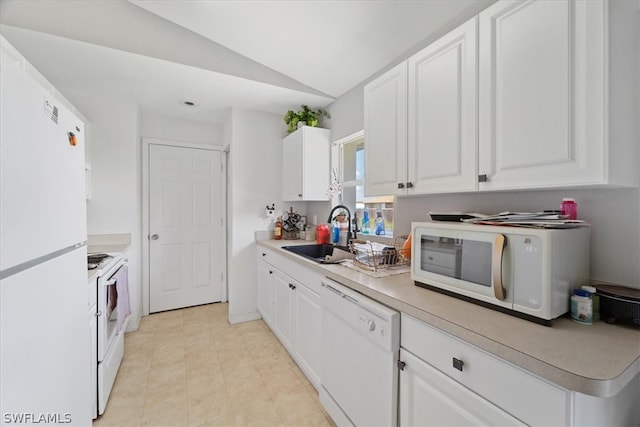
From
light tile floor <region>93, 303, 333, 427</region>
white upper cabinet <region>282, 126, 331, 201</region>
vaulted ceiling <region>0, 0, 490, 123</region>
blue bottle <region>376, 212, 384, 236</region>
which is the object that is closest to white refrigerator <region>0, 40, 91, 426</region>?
light tile floor <region>93, 303, 333, 427</region>

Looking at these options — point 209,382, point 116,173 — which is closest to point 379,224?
point 209,382

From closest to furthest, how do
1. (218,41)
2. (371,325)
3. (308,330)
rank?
(371,325)
(308,330)
(218,41)

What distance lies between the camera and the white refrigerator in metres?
0.67

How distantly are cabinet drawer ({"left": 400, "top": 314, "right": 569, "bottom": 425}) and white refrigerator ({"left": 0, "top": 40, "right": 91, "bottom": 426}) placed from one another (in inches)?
47.2

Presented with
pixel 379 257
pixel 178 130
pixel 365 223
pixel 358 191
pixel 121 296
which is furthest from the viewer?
pixel 178 130

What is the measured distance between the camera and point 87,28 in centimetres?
182

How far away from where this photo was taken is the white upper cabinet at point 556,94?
831 millimetres

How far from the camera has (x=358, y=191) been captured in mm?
2613

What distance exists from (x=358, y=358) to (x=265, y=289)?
166 centimetres

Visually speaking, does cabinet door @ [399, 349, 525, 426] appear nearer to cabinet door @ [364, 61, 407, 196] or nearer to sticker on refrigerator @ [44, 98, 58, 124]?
cabinet door @ [364, 61, 407, 196]

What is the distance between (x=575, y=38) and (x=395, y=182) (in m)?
0.92

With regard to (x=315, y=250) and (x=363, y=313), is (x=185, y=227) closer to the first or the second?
(x=315, y=250)

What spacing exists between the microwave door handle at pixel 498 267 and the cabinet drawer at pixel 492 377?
0.74 ft

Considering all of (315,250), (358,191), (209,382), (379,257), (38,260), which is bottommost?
(209,382)
